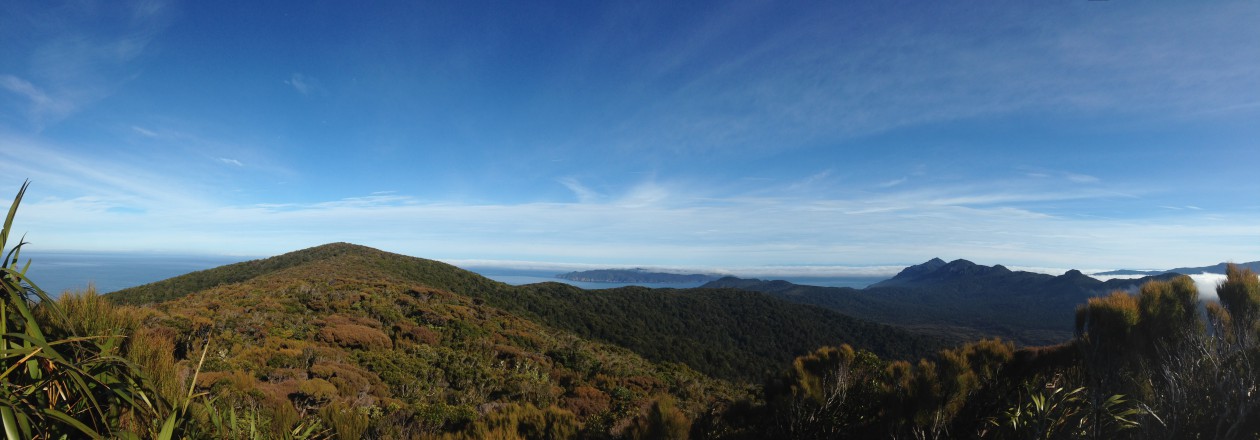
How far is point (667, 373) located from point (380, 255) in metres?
40.7

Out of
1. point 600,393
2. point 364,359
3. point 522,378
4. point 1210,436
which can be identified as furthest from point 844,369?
point 364,359

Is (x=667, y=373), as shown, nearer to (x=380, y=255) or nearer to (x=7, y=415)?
(x=7, y=415)

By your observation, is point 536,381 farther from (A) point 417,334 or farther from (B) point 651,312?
(B) point 651,312

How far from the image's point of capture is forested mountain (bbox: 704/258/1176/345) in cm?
10638

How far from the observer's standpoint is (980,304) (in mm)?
164375

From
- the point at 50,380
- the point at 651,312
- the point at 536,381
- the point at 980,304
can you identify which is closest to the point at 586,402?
the point at 536,381

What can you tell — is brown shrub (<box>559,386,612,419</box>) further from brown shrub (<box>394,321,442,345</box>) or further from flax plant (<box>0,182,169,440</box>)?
flax plant (<box>0,182,169,440</box>)

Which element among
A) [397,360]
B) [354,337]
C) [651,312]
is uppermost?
[354,337]

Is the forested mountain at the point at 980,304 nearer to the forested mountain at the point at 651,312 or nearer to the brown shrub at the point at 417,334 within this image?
the forested mountain at the point at 651,312

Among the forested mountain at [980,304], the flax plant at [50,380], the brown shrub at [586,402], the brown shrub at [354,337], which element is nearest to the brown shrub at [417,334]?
the brown shrub at [354,337]

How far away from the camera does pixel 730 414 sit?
7.34 m

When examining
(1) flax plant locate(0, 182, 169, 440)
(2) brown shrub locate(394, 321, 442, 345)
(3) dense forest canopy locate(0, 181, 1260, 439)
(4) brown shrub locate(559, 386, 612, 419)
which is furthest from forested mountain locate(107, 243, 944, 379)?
(1) flax plant locate(0, 182, 169, 440)

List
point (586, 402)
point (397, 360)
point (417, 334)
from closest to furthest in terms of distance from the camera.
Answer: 1. point (586, 402)
2. point (397, 360)
3. point (417, 334)

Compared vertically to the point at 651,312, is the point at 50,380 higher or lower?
higher
